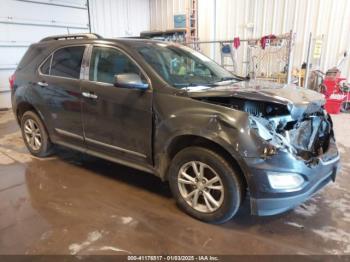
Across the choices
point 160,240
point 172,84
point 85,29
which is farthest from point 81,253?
point 85,29

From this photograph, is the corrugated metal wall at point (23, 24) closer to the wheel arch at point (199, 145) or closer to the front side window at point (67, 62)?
the front side window at point (67, 62)

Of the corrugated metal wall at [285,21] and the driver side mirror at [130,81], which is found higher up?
the corrugated metal wall at [285,21]

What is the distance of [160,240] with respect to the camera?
7.54ft

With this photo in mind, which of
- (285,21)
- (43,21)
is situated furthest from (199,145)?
(43,21)

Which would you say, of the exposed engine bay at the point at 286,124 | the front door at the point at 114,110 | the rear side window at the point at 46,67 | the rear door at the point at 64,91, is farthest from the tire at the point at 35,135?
the exposed engine bay at the point at 286,124

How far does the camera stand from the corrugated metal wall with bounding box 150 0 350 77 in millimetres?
7234

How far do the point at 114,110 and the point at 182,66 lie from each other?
873 millimetres

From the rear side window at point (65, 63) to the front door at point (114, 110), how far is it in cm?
23

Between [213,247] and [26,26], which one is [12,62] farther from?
[213,247]

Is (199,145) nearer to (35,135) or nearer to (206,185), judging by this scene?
(206,185)

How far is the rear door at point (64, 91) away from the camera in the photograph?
128 inches

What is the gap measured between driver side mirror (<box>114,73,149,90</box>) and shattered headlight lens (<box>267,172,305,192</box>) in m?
1.32

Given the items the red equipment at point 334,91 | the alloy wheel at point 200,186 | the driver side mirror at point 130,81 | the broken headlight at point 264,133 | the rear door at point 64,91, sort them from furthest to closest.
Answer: the red equipment at point 334,91, the rear door at point 64,91, the driver side mirror at point 130,81, the alloy wheel at point 200,186, the broken headlight at point 264,133

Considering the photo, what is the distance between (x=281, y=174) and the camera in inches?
83.3
